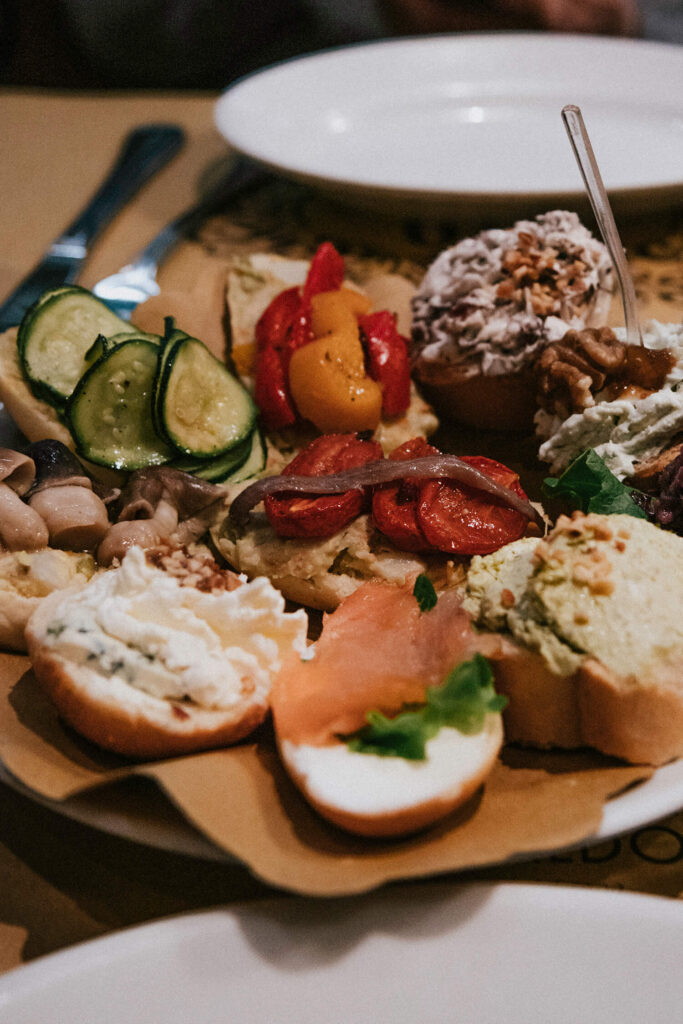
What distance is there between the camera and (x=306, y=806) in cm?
168

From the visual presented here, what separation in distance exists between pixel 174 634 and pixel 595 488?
4.35 ft

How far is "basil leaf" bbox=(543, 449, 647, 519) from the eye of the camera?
2312 millimetres

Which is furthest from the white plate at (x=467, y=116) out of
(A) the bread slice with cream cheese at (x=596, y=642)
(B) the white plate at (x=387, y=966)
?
(B) the white plate at (x=387, y=966)

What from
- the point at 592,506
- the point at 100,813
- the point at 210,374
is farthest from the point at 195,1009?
the point at 210,374

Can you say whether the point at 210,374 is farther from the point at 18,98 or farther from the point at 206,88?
the point at 206,88

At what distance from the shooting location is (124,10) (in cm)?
621

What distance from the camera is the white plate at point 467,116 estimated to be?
3.90m

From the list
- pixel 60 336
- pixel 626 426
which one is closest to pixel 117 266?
pixel 60 336

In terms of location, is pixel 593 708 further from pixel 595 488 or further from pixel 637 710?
pixel 595 488

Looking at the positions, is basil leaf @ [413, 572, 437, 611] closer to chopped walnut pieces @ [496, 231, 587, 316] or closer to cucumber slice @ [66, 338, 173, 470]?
cucumber slice @ [66, 338, 173, 470]

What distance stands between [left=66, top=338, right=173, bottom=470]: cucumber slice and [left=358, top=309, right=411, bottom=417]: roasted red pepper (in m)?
0.77

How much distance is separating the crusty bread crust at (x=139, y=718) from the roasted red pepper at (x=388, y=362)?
1.44m

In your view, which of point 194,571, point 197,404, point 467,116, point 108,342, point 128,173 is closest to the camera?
point 194,571

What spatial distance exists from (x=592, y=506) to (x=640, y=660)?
28.4 inches
